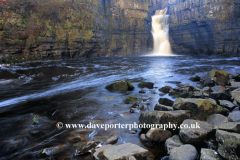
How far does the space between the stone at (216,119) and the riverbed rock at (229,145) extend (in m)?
0.94

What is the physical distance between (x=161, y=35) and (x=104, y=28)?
1689 centimetres

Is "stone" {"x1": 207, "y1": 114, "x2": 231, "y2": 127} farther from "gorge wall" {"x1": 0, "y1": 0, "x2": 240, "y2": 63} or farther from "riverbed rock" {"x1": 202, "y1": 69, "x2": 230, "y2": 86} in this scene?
"gorge wall" {"x1": 0, "y1": 0, "x2": 240, "y2": 63}

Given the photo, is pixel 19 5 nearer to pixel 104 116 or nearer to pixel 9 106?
pixel 9 106

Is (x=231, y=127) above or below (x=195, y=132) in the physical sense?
above

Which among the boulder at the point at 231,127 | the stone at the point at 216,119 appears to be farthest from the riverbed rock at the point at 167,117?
the boulder at the point at 231,127

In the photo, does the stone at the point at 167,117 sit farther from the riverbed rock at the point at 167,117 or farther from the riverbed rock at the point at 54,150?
the riverbed rock at the point at 54,150

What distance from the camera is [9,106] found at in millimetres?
6840

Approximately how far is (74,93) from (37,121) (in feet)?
13.0

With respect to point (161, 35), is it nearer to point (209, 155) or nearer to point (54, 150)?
point (209, 155)

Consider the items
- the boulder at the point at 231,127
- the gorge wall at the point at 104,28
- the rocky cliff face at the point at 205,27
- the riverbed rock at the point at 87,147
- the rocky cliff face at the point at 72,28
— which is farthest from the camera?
the rocky cliff face at the point at 205,27

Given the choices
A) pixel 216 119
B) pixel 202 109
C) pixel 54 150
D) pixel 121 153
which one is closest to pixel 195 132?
pixel 216 119

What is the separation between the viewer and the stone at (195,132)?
3.19 metres

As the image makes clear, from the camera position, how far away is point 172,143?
3.27 metres

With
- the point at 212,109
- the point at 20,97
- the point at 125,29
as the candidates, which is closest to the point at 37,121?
the point at 20,97
